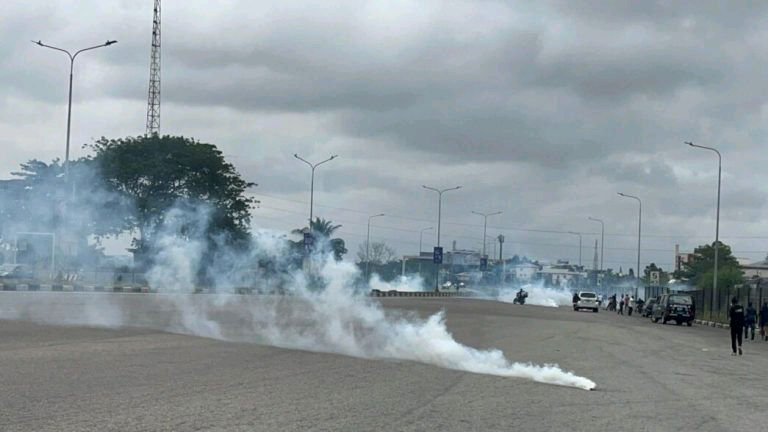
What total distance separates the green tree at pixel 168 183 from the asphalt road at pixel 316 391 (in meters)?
6.65

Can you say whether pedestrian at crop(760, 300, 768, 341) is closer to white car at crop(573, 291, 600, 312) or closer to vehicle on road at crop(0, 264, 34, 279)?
vehicle on road at crop(0, 264, 34, 279)

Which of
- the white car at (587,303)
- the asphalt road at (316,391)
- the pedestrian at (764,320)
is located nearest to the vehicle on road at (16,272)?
the asphalt road at (316,391)

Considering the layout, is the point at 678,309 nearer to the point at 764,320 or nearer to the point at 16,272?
the point at 764,320

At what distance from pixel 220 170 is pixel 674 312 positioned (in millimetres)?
27810

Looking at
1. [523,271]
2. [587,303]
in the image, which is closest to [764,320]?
[587,303]

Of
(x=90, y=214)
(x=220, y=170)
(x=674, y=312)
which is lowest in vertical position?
(x=674, y=312)

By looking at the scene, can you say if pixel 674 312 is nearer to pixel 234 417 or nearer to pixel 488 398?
pixel 488 398

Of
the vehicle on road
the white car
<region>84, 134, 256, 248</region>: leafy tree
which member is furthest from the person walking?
the white car

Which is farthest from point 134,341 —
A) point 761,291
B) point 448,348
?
point 761,291

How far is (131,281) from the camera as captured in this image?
35656 mm

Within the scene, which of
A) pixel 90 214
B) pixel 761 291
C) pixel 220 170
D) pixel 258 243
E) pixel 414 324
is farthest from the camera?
pixel 761 291

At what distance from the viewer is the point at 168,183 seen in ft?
106

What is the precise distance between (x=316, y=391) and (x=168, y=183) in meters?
20.9

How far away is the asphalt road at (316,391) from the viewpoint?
33.6 feet
